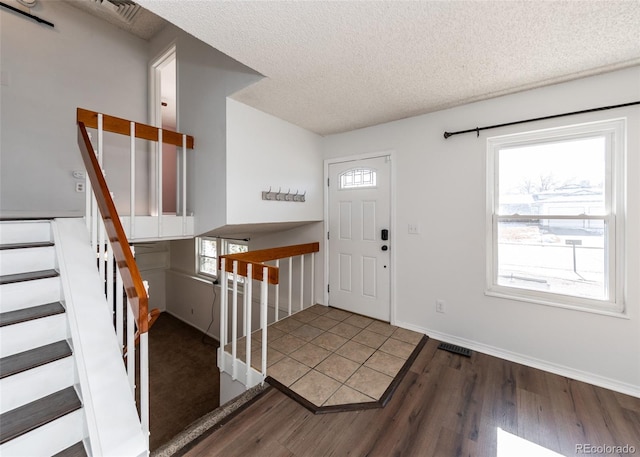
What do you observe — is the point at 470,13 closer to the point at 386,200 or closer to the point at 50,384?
the point at 386,200

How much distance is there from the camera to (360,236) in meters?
3.35

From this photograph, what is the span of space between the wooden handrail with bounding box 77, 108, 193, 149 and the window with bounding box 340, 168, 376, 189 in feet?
6.17

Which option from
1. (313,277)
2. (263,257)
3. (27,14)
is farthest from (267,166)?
(27,14)

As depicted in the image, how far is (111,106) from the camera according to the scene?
11.7 feet

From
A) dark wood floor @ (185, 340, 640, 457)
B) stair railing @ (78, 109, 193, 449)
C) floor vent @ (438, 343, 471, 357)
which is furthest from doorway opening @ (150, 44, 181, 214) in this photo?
floor vent @ (438, 343, 471, 357)

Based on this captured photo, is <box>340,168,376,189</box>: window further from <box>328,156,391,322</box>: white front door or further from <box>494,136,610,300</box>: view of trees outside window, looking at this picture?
<box>494,136,610,300</box>: view of trees outside window

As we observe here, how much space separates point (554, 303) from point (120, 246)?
320 centimetres

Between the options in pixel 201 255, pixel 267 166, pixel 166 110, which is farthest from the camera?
pixel 166 110

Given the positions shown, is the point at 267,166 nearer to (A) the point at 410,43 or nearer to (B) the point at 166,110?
(A) the point at 410,43

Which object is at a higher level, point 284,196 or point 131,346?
point 284,196

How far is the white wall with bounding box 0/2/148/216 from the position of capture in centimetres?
287

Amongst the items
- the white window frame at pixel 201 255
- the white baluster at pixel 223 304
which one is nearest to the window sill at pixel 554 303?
the white baluster at pixel 223 304

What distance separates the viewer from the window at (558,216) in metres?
2.05

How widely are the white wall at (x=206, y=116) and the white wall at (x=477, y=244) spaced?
1.58 m
